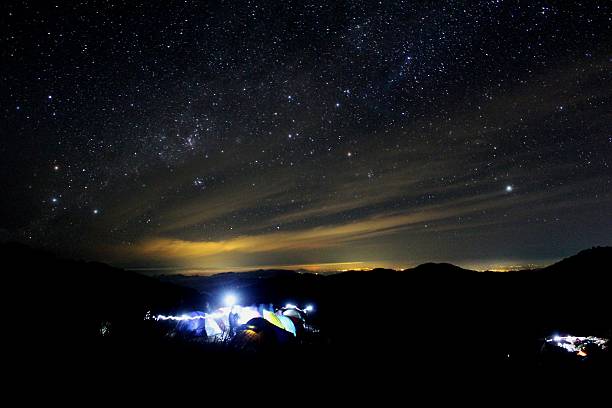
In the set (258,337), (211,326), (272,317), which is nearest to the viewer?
(258,337)

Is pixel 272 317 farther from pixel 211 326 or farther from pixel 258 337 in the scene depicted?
pixel 258 337

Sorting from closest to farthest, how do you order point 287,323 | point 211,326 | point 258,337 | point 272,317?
point 258,337, point 211,326, point 272,317, point 287,323

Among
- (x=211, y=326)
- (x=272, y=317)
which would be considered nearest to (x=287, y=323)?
(x=272, y=317)

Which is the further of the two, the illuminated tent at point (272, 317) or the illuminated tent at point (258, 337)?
the illuminated tent at point (272, 317)

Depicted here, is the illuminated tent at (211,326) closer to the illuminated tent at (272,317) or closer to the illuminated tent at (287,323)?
the illuminated tent at (272,317)

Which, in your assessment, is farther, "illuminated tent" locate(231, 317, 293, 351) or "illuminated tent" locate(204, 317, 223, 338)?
"illuminated tent" locate(204, 317, 223, 338)

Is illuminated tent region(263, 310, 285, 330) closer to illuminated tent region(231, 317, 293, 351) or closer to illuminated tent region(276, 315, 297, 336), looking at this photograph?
illuminated tent region(276, 315, 297, 336)

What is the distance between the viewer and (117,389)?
727 cm

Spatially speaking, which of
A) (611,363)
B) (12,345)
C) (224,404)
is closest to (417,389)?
(224,404)

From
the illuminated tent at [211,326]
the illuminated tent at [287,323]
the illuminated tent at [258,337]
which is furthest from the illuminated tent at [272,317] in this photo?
the illuminated tent at [258,337]

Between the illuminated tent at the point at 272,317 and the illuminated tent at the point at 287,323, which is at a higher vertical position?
the illuminated tent at the point at 272,317

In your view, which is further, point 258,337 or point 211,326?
point 211,326

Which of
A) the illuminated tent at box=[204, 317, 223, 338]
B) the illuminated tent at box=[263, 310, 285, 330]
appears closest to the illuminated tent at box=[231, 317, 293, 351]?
the illuminated tent at box=[263, 310, 285, 330]

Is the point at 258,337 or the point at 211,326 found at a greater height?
the point at 258,337
